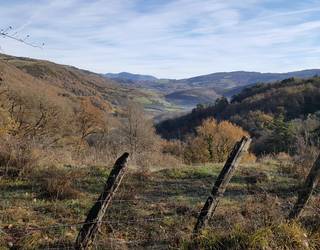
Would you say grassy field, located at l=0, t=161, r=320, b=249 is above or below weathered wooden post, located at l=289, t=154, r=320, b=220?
below

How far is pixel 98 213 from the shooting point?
236 inches

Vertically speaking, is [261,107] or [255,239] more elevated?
[255,239]

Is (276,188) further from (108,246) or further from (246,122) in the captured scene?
(246,122)

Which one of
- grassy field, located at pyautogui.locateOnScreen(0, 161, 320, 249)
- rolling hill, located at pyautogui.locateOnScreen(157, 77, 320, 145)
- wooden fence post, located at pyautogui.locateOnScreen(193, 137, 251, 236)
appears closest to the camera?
grassy field, located at pyautogui.locateOnScreen(0, 161, 320, 249)

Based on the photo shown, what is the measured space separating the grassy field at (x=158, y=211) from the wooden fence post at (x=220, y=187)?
234mm

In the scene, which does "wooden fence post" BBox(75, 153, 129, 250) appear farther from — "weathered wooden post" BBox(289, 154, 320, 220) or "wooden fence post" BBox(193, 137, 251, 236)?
"weathered wooden post" BBox(289, 154, 320, 220)

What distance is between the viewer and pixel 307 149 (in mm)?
15102

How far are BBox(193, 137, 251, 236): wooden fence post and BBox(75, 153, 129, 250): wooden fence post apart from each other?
138cm

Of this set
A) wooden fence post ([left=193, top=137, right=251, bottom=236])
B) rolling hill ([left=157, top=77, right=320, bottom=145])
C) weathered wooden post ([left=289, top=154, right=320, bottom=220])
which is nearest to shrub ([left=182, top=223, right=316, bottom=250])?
wooden fence post ([left=193, top=137, right=251, bottom=236])

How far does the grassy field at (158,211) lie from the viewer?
641 cm

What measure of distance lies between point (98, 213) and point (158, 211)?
3.23m

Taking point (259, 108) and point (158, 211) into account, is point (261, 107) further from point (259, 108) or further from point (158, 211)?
point (158, 211)

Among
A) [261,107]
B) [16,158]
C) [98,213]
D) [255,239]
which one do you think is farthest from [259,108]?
[98,213]

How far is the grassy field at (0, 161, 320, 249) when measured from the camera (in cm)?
641
